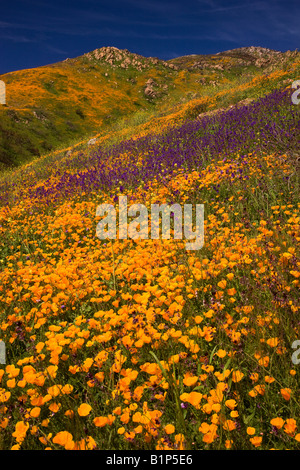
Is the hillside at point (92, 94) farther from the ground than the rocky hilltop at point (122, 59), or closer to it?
closer to it

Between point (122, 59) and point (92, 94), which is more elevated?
point (122, 59)

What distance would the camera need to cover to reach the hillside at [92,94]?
78.9ft

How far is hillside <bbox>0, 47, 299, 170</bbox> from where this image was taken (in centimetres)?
2406

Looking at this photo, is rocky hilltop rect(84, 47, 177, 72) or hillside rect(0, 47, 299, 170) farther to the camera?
rocky hilltop rect(84, 47, 177, 72)

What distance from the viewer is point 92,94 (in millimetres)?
36938

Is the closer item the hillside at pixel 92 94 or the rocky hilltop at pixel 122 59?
the hillside at pixel 92 94

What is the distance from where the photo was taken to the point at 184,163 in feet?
24.6

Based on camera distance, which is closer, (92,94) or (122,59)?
(92,94)

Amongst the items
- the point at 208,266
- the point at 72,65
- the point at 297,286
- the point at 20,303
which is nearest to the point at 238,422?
the point at 297,286

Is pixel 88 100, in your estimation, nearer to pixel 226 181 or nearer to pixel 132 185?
pixel 132 185

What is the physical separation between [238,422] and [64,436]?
957mm

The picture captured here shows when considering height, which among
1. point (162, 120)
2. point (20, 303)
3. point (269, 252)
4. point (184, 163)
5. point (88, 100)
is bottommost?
point (20, 303)

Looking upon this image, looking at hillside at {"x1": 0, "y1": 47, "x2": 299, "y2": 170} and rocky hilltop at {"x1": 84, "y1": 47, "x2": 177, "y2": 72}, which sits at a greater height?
rocky hilltop at {"x1": 84, "y1": 47, "x2": 177, "y2": 72}
